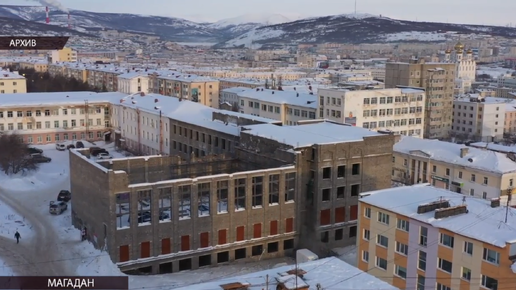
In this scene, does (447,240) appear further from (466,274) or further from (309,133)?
(309,133)

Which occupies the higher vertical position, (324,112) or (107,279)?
(324,112)

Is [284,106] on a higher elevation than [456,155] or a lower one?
higher

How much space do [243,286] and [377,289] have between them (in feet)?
12.1

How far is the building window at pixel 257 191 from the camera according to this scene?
31203 millimetres

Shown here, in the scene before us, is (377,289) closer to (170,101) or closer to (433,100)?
(170,101)

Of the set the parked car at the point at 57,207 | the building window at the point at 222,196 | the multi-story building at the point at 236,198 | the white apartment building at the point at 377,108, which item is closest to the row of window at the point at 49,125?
the white apartment building at the point at 377,108

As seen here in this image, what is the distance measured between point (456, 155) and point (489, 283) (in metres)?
24.4

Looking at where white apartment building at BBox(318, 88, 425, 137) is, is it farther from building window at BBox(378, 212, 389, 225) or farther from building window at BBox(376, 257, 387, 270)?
building window at BBox(376, 257, 387, 270)

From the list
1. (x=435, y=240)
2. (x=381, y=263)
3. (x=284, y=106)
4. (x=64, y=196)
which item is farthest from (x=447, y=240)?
(x=284, y=106)

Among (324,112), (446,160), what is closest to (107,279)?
(446,160)

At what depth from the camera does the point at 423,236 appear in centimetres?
2156

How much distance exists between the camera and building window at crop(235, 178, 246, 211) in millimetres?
30728

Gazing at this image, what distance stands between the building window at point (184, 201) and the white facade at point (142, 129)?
19.8 meters

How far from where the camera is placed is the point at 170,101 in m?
55.1
